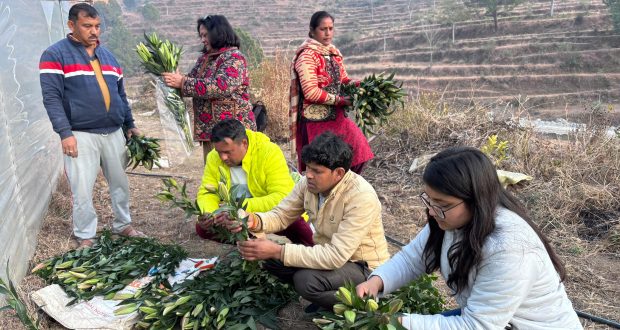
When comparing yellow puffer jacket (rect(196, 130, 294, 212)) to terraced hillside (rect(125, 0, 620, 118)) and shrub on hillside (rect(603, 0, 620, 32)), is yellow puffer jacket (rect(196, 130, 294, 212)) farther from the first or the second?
shrub on hillside (rect(603, 0, 620, 32))

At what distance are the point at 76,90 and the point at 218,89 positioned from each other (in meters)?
0.93

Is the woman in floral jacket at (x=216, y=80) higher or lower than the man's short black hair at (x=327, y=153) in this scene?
higher

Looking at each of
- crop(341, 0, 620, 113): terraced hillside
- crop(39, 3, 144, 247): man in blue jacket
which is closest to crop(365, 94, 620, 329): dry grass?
crop(39, 3, 144, 247): man in blue jacket

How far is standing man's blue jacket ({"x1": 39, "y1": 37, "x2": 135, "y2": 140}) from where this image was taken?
3273 mm

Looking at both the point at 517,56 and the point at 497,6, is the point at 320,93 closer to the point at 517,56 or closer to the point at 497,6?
the point at 517,56

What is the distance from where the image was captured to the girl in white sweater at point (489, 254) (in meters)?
1.65

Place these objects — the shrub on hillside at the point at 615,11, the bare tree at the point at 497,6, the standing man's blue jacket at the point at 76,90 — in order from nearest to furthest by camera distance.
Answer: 1. the standing man's blue jacket at the point at 76,90
2. the shrub on hillside at the point at 615,11
3. the bare tree at the point at 497,6

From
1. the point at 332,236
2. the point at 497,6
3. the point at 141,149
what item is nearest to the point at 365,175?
the point at 141,149

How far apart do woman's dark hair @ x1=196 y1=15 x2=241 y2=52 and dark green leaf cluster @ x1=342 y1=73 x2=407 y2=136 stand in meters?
0.99

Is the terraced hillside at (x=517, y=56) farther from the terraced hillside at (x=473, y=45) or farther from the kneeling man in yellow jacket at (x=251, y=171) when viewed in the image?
the kneeling man in yellow jacket at (x=251, y=171)

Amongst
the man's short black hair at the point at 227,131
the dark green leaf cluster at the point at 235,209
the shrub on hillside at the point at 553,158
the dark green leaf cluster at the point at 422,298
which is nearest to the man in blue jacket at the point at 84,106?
the man's short black hair at the point at 227,131

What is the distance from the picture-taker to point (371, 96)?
3.97 metres

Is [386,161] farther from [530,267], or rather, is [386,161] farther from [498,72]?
[498,72]

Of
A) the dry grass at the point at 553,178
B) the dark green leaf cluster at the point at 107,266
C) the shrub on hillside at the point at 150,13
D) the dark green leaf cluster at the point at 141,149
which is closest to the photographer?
the dark green leaf cluster at the point at 107,266
